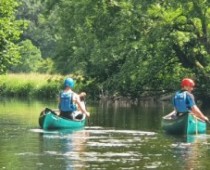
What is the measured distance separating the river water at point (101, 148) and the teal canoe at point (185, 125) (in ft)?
1.11

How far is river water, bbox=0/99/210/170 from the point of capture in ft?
47.2

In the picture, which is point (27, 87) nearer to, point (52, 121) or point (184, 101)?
point (52, 121)

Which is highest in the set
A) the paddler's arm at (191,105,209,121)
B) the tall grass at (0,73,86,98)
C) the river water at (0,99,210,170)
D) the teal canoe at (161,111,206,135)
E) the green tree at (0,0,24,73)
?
the green tree at (0,0,24,73)

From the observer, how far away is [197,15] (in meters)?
33.0

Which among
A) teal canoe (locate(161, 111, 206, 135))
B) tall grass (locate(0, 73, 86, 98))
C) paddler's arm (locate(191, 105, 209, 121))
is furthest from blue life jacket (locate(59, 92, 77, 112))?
tall grass (locate(0, 73, 86, 98))

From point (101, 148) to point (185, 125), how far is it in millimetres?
4828

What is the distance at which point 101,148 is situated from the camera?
17188 mm

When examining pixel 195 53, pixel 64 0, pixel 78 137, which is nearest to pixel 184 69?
pixel 195 53

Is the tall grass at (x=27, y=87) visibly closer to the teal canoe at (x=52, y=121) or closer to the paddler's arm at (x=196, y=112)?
the teal canoe at (x=52, y=121)

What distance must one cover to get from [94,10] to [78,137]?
1958cm

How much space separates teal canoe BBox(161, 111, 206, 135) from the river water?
0.34m

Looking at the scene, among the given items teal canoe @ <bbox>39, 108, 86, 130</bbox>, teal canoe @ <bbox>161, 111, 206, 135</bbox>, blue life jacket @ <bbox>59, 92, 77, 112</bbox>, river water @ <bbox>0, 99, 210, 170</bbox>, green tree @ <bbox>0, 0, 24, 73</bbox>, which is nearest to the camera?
river water @ <bbox>0, 99, 210, 170</bbox>

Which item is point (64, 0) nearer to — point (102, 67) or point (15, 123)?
point (102, 67)

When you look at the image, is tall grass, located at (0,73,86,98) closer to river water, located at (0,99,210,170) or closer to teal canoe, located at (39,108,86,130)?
river water, located at (0,99,210,170)
